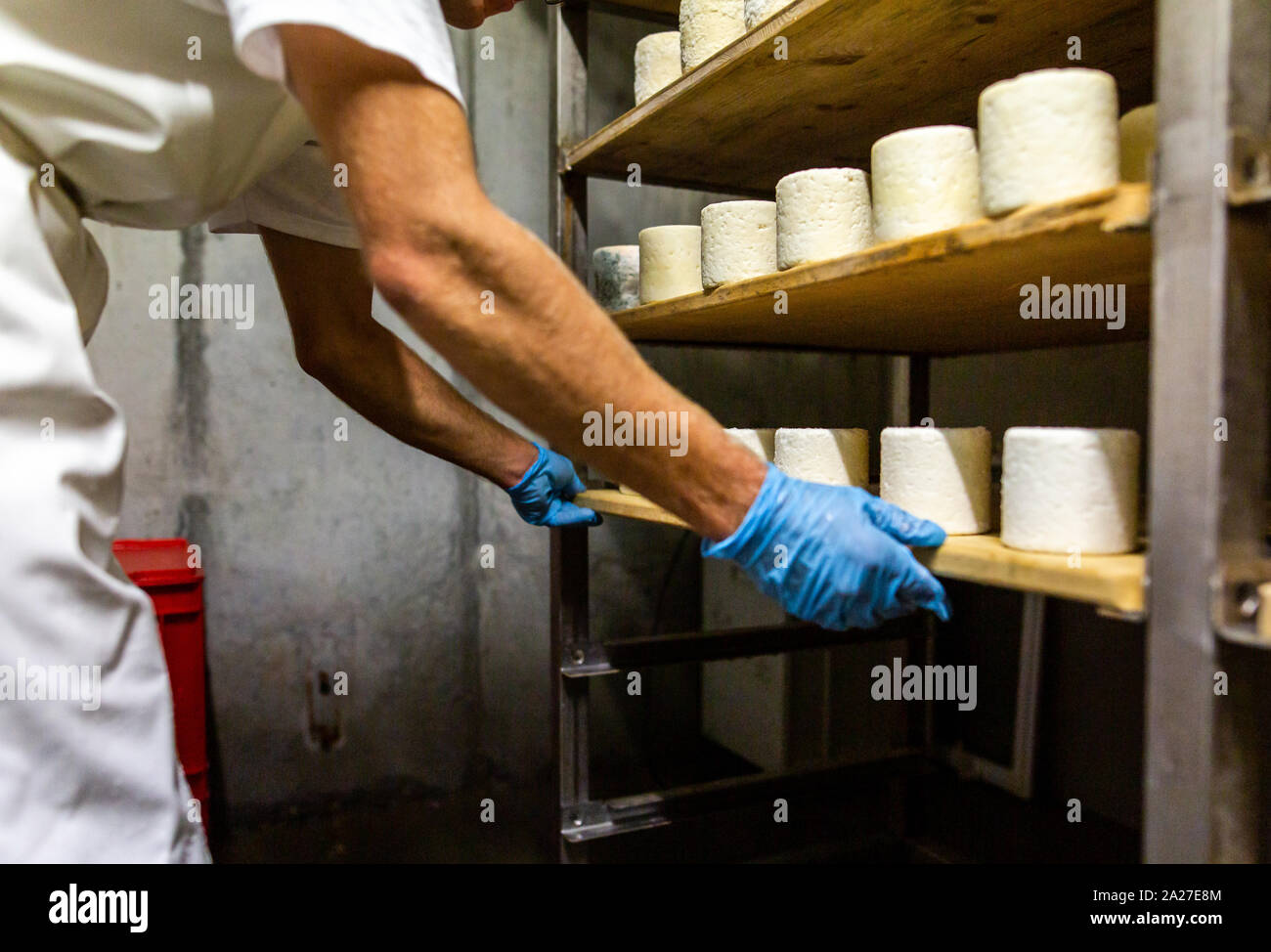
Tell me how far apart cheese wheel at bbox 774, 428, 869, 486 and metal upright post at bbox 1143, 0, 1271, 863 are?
0.62 meters

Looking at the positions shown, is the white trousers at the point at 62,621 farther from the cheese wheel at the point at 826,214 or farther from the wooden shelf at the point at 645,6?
the wooden shelf at the point at 645,6

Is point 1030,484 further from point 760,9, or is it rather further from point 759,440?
point 760,9

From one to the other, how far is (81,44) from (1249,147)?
3.94ft

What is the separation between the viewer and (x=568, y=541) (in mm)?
1865

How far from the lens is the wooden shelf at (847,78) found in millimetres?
1198

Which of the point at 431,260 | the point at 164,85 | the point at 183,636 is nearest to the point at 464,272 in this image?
the point at 431,260

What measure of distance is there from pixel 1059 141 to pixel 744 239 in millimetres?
626

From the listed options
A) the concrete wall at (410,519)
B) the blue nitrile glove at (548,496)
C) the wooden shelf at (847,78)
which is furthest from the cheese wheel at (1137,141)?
the concrete wall at (410,519)

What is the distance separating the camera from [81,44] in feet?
3.18

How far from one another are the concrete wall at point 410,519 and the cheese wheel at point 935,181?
3.85ft

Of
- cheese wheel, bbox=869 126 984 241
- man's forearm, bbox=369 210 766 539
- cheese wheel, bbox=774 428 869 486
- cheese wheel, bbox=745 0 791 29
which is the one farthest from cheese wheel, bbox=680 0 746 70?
man's forearm, bbox=369 210 766 539

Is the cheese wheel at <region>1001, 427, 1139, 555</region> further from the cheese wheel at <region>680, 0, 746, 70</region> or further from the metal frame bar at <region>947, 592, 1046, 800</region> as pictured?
the metal frame bar at <region>947, 592, 1046, 800</region>

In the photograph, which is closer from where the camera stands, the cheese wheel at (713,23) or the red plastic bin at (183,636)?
the cheese wheel at (713,23)

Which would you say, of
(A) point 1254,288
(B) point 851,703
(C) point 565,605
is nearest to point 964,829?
(B) point 851,703
